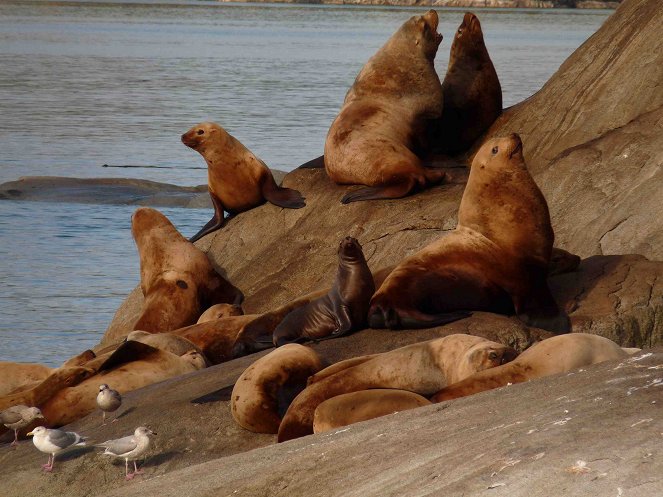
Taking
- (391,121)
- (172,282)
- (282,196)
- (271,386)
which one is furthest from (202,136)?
(271,386)

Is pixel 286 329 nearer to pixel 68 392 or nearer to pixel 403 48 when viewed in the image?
pixel 68 392

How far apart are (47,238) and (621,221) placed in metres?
8.18

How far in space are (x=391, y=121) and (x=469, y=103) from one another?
2.09 ft

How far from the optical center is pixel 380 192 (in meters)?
9.13

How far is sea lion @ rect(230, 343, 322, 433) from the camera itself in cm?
564

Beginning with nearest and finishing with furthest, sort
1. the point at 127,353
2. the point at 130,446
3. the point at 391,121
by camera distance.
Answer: the point at 130,446
the point at 127,353
the point at 391,121

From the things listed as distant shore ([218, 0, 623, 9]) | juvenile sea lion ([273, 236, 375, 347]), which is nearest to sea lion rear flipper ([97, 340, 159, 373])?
juvenile sea lion ([273, 236, 375, 347])

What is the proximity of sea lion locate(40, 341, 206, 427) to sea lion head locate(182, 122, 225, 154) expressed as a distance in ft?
12.0

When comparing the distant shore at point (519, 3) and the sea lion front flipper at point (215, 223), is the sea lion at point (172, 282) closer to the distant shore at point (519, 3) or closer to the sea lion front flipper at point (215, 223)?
the sea lion front flipper at point (215, 223)

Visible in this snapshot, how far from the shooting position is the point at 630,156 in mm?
8047

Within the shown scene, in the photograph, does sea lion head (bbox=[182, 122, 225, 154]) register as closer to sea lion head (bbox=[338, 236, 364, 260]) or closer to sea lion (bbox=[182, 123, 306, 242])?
sea lion (bbox=[182, 123, 306, 242])

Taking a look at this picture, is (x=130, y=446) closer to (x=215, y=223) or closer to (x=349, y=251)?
(x=349, y=251)

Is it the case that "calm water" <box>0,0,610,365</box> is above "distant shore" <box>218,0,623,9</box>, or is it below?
above

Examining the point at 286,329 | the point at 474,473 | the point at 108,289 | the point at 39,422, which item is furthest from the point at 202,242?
the point at 474,473
